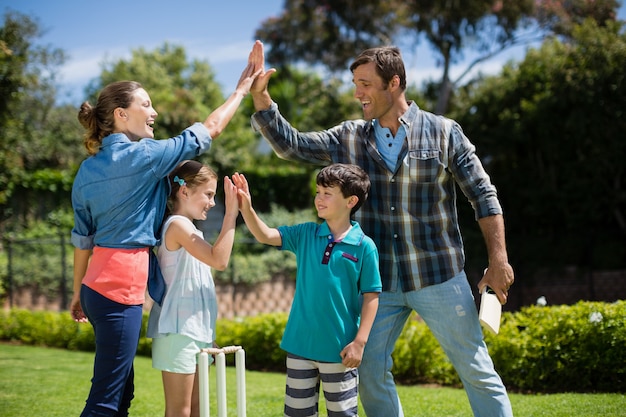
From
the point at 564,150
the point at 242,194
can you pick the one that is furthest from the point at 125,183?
the point at 564,150

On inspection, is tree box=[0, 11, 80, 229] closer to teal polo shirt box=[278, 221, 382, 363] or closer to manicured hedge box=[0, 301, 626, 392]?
manicured hedge box=[0, 301, 626, 392]

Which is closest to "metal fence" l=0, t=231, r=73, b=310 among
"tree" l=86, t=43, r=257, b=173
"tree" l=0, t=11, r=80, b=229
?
"tree" l=0, t=11, r=80, b=229

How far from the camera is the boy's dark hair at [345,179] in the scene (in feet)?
9.99

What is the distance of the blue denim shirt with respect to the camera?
2.78m

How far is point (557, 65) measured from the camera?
14.5 metres

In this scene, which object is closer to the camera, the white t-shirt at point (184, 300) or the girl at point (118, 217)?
the girl at point (118, 217)

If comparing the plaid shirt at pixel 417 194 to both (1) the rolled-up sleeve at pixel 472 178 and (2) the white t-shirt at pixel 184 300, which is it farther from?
(2) the white t-shirt at pixel 184 300

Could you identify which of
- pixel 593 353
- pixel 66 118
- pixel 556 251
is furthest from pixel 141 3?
pixel 593 353

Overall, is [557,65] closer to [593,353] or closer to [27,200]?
[593,353]

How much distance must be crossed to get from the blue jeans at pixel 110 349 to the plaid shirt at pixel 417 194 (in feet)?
3.86

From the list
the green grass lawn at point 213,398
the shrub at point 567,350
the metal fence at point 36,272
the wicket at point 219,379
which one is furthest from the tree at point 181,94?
the wicket at point 219,379

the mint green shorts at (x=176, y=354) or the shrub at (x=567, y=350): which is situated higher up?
the mint green shorts at (x=176, y=354)

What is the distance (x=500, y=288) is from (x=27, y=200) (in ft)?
49.4

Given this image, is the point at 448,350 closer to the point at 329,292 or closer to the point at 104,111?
the point at 329,292
